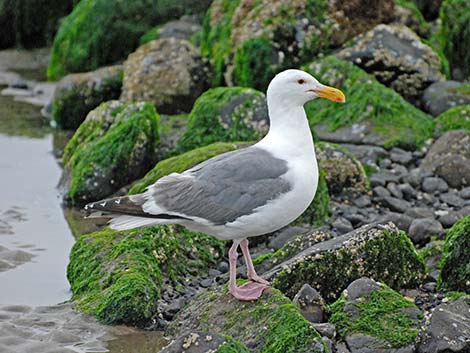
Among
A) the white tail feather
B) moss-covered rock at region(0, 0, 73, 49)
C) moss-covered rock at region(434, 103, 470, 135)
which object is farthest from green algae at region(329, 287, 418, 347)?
moss-covered rock at region(0, 0, 73, 49)

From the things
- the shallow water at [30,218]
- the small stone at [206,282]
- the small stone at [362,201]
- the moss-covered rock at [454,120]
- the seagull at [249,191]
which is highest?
the seagull at [249,191]

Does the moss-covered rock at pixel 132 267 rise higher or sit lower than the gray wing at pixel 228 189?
lower

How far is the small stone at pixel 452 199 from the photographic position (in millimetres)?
A: 10062

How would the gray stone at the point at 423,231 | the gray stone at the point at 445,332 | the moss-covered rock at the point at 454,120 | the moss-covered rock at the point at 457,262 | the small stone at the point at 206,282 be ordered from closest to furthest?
the gray stone at the point at 445,332, the moss-covered rock at the point at 457,262, the small stone at the point at 206,282, the gray stone at the point at 423,231, the moss-covered rock at the point at 454,120

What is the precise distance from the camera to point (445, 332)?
6.31 m

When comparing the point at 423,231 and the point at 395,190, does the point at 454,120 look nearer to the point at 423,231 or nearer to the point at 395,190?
the point at 395,190

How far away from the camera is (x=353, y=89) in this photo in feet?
40.8

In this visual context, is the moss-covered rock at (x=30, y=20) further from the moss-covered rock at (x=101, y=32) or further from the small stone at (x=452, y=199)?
the small stone at (x=452, y=199)

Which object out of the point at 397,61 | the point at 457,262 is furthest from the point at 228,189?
the point at 397,61

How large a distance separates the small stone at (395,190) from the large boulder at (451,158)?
0.53 m

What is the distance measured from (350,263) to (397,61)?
19.6ft

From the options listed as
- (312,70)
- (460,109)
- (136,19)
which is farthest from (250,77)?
(136,19)

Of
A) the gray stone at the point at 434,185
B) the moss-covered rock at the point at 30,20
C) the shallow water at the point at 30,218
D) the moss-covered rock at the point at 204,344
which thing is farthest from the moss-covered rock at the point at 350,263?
the moss-covered rock at the point at 30,20

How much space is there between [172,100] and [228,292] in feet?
21.9
